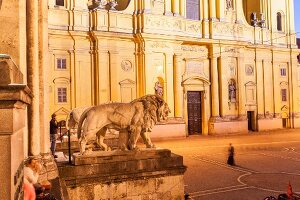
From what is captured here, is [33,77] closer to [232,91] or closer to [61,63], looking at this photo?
[61,63]

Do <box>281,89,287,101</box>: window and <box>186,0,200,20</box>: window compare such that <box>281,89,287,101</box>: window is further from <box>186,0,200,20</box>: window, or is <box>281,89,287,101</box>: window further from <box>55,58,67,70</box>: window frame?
<box>55,58,67,70</box>: window frame

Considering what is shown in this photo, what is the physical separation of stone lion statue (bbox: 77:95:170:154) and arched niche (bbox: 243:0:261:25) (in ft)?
88.8

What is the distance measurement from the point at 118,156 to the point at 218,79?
891 inches

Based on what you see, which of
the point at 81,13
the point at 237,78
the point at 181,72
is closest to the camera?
the point at 81,13

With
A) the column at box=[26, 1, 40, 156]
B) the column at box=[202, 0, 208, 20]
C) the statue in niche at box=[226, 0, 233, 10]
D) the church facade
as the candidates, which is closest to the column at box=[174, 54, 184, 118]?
the church facade

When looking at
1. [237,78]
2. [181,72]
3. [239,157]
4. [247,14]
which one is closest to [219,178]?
[239,157]

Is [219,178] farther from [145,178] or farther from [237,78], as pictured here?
[237,78]

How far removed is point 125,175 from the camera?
8.45 meters

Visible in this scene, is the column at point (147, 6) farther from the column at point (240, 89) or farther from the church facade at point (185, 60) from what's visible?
the column at point (240, 89)

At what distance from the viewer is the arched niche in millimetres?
34147

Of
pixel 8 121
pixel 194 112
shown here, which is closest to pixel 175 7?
pixel 194 112

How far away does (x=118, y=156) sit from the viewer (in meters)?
8.62

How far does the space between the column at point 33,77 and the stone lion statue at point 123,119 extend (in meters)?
1.33

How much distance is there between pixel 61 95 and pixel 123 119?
16.5 metres
